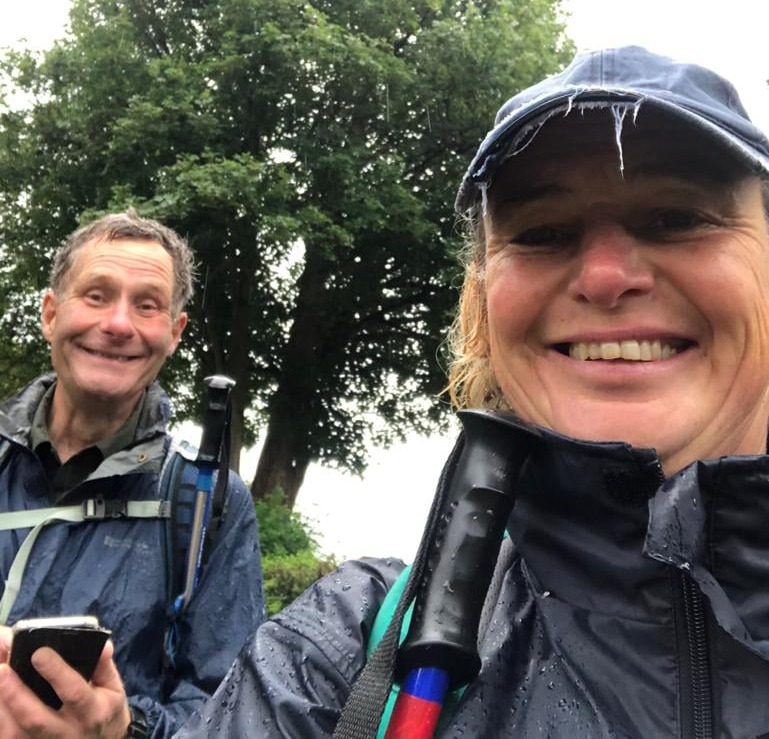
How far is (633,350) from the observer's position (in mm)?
1336

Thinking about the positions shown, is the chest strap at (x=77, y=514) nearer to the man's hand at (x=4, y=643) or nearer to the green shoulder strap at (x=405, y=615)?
the man's hand at (x=4, y=643)

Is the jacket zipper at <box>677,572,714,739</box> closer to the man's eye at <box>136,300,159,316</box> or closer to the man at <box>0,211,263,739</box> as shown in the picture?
the man at <box>0,211,263,739</box>

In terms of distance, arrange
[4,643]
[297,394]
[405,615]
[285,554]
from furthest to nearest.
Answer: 1. [297,394]
2. [285,554]
3. [4,643]
4. [405,615]

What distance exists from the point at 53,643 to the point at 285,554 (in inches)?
408

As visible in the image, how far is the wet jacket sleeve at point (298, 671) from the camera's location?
3.92 ft

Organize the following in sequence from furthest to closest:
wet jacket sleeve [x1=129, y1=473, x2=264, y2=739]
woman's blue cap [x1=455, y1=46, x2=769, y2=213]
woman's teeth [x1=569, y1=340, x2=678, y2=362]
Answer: wet jacket sleeve [x1=129, y1=473, x2=264, y2=739]
woman's teeth [x1=569, y1=340, x2=678, y2=362]
woman's blue cap [x1=455, y1=46, x2=769, y2=213]

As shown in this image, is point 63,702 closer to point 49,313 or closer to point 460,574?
point 460,574

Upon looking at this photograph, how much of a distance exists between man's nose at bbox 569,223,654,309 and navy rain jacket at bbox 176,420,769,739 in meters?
0.25

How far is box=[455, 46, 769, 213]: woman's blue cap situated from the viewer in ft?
3.97

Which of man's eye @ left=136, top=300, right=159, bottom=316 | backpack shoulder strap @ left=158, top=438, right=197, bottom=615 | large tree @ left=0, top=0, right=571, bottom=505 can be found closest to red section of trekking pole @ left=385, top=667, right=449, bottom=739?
backpack shoulder strap @ left=158, top=438, right=197, bottom=615

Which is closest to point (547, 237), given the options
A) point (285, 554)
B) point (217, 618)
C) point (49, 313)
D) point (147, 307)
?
point (217, 618)

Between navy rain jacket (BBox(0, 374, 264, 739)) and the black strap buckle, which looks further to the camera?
the black strap buckle

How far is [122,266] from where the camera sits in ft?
10.1

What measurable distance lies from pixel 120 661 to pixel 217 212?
413 inches
